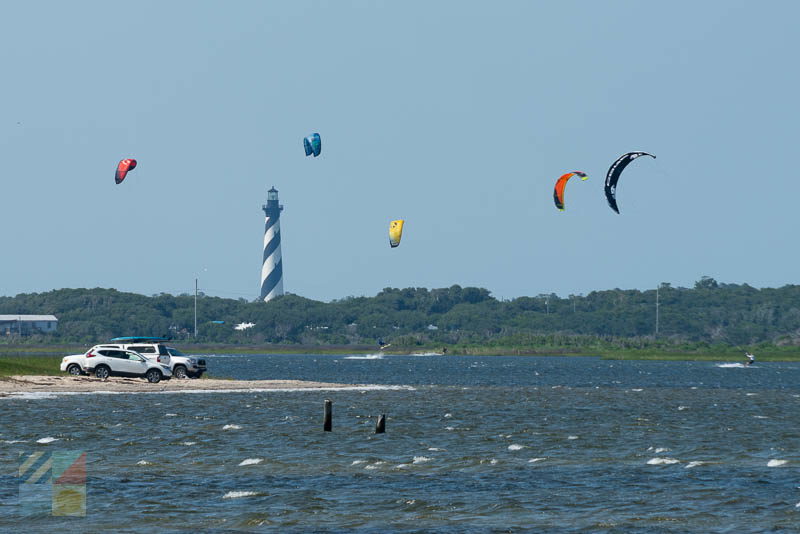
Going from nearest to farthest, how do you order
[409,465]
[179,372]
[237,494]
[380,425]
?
[237,494] → [409,465] → [380,425] → [179,372]

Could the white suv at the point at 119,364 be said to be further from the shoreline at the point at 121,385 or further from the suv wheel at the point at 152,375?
the shoreline at the point at 121,385

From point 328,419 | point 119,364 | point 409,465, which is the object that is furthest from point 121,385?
point 409,465

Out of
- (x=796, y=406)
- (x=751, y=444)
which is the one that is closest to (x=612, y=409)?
(x=796, y=406)

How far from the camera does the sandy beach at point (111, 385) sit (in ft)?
202

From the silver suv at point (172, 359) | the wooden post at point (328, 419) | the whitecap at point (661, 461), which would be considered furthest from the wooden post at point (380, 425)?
the silver suv at point (172, 359)

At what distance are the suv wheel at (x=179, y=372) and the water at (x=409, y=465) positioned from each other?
11.3 m

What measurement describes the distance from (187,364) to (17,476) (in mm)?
41749

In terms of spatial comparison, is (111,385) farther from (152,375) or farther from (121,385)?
(152,375)

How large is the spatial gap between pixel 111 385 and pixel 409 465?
33337 mm

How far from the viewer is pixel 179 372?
7325 cm

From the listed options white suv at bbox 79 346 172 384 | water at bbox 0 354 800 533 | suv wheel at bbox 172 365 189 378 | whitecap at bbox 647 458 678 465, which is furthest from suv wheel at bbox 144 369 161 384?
whitecap at bbox 647 458 678 465

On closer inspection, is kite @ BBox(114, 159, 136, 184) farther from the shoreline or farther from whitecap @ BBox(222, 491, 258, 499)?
whitecap @ BBox(222, 491, 258, 499)

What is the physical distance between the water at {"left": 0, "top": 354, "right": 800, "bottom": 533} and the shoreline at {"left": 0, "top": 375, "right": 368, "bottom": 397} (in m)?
2.71

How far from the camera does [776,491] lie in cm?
3055
